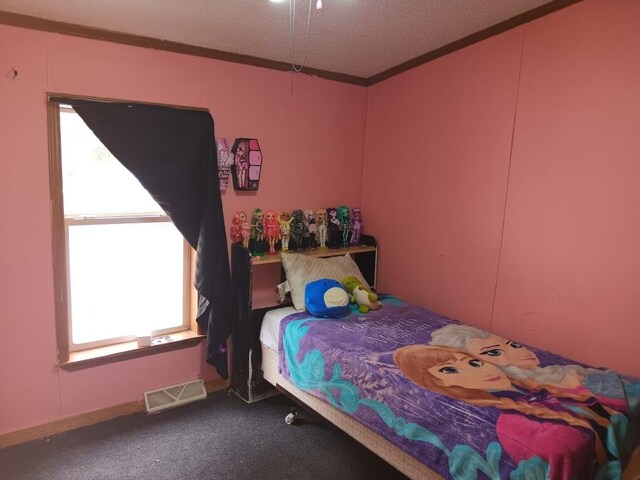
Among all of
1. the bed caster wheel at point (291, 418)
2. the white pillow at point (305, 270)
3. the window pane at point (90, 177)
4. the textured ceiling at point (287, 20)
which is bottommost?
the bed caster wheel at point (291, 418)

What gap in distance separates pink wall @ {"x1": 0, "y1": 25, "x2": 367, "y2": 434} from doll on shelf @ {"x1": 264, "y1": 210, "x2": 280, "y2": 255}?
10cm

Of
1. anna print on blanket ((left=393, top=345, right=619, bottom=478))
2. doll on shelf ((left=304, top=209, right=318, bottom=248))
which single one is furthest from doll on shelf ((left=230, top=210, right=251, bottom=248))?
anna print on blanket ((left=393, top=345, right=619, bottom=478))

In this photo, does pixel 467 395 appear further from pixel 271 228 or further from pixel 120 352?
pixel 120 352

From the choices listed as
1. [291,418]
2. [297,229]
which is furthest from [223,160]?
[291,418]

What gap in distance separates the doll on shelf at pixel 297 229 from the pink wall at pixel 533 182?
2.39 feet

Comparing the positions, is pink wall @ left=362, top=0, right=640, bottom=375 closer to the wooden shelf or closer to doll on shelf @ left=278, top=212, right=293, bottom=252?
the wooden shelf

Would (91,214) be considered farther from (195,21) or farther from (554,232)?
(554,232)

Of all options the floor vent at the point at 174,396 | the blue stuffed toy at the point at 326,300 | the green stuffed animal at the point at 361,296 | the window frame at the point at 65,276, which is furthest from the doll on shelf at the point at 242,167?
the floor vent at the point at 174,396

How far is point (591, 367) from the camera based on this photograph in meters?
2.02

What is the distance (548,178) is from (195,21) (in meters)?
2.04

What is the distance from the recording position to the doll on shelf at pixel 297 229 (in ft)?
9.95

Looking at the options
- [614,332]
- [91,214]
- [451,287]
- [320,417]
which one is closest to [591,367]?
[614,332]

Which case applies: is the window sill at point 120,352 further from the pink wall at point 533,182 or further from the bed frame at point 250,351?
the pink wall at point 533,182

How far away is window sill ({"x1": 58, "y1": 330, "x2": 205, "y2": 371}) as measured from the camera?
2.44m
